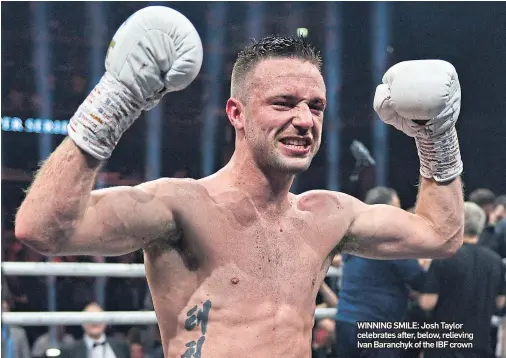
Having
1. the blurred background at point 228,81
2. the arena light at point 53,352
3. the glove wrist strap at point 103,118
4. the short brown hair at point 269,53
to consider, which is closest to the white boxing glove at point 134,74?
→ the glove wrist strap at point 103,118

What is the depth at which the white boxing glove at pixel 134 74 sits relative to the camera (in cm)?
115

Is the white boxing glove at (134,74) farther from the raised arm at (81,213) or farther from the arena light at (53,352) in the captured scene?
the arena light at (53,352)

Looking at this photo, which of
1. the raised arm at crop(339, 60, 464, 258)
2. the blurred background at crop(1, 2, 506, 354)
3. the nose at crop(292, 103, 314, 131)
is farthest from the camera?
the blurred background at crop(1, 2, 506, 354)

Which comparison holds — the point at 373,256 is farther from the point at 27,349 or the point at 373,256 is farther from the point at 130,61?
the point at 27,349

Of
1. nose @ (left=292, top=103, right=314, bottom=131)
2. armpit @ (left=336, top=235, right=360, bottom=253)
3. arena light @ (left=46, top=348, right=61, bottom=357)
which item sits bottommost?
arena light @ (left=46, top=348, right=61, bottom=357)

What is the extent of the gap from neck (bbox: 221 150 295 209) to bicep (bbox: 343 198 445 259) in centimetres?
20

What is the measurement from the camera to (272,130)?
4.39 ft

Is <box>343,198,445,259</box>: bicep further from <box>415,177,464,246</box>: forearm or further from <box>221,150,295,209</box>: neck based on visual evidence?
<box>221,150,295,209</box>: neck

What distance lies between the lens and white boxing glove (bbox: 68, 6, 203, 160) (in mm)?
1146

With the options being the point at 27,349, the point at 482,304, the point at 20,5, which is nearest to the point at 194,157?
the point at 20,5

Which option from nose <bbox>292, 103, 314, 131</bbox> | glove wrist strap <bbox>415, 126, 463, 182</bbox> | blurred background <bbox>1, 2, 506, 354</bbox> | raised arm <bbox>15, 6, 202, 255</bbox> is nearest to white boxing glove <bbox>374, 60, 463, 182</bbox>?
glove wrist strap <bbox>415, 126, 463, 182</bbox>

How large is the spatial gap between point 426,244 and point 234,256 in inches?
17.5

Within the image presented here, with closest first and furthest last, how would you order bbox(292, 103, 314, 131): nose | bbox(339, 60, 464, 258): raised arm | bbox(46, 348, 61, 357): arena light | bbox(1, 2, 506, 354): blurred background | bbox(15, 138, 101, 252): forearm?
bbox(15, 138, 101, 252): forearm → bbox(292, 103, 314, 131): nose → bbox(339, 60, 464, 258): raised arm → bbox(46, 348, 61, 357): arena light → bbox(1, 2, 506, 354): blurred background

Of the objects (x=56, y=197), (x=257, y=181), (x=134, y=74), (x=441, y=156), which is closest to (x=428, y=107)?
(x=441, y=156)
